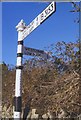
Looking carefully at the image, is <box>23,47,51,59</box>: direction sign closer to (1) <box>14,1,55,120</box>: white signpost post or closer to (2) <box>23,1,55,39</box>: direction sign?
(1) <box>14,1,55,120</box>: white signpost post

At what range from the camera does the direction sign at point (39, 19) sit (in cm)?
264

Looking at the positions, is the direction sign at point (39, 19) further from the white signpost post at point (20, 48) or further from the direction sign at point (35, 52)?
the direction sign at point (35, 52)

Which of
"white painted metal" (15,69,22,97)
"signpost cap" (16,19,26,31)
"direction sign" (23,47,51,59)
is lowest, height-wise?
"white painted metal" (15,69,22,97)

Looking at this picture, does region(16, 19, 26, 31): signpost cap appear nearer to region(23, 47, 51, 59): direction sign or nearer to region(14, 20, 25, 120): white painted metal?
region(14, 20, 25, 120): white painted metal

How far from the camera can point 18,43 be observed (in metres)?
2.72

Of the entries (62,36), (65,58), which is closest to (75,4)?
(62,36)

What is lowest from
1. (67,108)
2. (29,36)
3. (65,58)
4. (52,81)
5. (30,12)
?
(67,108)

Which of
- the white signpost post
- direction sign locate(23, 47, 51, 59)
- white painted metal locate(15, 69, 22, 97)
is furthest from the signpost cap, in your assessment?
white painted metal locate(15, 69, 22, 97)

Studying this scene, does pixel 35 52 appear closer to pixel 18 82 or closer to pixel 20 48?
pixel 20 48

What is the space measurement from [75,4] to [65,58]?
0.46m

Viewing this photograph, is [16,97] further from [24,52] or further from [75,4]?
[75,4]

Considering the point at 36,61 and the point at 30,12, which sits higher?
the point at 30,12

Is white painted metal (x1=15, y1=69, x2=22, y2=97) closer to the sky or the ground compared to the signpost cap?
closer to the ground

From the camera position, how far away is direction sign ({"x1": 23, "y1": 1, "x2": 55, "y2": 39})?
264 cm
